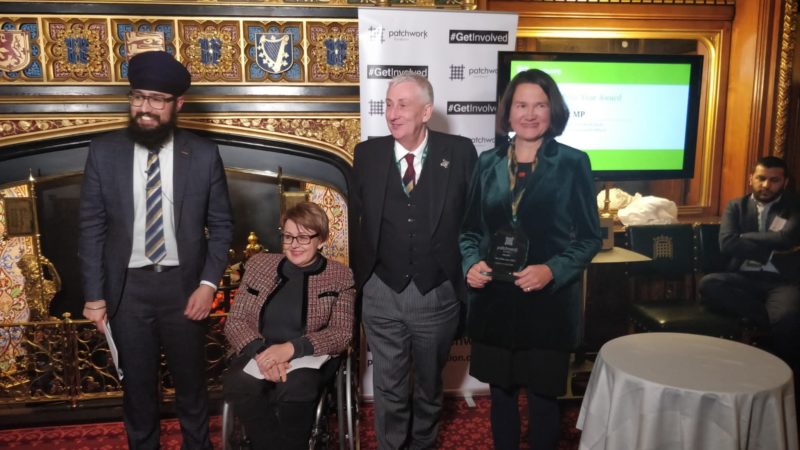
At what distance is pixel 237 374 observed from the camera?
88.0 inches

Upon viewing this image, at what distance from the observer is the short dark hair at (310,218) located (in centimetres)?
238

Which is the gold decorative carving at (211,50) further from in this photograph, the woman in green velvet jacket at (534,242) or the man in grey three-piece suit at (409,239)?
the woman in green velvet jacket at (534,242)

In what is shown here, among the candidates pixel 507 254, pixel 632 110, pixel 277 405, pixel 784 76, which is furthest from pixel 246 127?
pixel 784 76

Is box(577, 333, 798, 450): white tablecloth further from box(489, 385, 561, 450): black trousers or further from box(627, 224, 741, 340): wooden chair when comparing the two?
box(627, 224, 741, 340): wooden chair

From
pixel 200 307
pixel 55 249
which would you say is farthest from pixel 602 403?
pixel 55 249

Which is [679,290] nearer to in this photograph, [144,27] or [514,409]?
[514,409]

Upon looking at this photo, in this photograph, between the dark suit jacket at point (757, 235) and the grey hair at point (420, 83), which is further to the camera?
the dark suit jacket at point (757, 235)

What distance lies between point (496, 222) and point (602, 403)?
729 mm

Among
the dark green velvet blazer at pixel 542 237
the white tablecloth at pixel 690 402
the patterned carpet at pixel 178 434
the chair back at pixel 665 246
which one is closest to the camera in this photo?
the white tablecloth at pixel 690 402

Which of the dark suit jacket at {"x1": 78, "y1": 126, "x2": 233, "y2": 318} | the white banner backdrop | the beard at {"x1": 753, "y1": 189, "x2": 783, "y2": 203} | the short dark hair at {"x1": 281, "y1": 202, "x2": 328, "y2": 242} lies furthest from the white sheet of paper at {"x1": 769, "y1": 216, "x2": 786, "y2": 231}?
the dark suit jacket at {"x1": 78, "y1": 126, "x2": 233, "y2": 318}

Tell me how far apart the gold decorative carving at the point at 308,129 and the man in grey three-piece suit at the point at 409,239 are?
0.87 meters

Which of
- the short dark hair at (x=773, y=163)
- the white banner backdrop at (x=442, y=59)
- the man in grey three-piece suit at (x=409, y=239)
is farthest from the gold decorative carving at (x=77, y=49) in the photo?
the short dark hair at (x=773, y=163)

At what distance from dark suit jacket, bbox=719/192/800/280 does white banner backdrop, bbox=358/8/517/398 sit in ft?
5.02

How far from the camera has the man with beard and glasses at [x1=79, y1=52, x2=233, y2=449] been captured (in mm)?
2266
